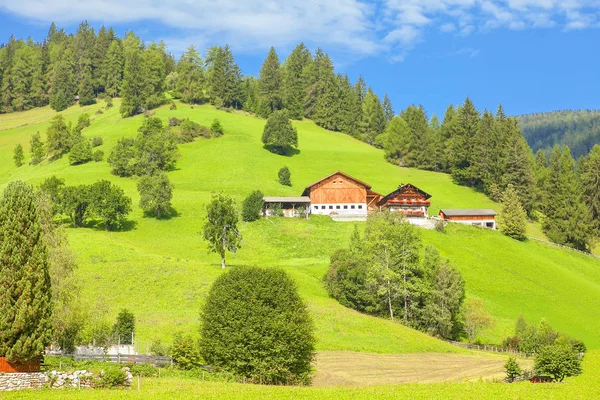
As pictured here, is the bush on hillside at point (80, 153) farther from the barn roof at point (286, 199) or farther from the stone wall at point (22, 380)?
the stone wall at point (22, 380)

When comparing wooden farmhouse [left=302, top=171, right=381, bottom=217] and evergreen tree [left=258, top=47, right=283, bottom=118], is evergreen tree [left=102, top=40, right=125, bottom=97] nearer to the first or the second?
evergreen tree [left=258, top=47, right=283, bottom=118]

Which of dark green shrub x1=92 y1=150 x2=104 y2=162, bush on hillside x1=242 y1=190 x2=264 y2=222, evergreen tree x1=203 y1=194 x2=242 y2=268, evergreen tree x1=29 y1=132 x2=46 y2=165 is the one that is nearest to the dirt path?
evergreen tree x1=203 y1=194 x2=242 y2=268

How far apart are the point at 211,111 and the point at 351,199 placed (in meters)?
69.7

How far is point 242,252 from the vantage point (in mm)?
80875

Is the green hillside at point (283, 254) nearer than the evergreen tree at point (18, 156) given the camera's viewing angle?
Yes

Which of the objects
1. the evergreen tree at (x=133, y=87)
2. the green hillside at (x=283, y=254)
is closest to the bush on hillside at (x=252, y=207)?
the green hillside at (x=283, y=254)

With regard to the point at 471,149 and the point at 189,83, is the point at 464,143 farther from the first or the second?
the point at 189,83

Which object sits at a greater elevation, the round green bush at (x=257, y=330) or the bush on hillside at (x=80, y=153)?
the bush on hillside at (x=80, y=153)

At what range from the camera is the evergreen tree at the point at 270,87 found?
6777 inches

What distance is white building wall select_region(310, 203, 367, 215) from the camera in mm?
102938

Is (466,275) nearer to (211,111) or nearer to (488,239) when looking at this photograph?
(488,239)

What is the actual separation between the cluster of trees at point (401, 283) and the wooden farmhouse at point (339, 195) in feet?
112

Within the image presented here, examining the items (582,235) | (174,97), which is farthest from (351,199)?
(174,97)

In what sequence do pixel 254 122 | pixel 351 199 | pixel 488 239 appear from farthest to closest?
pixel 254 122, pixel 351 199, pixel 488 239
